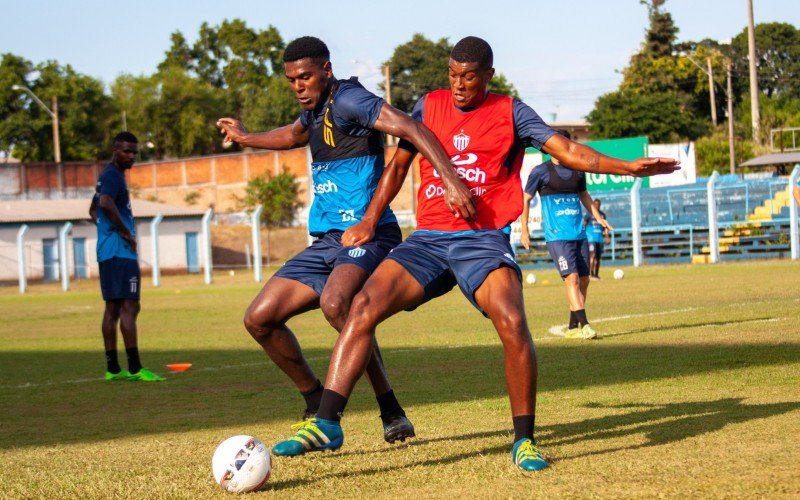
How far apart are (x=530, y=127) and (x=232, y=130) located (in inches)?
96.8

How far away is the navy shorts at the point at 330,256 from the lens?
6898 millimetres

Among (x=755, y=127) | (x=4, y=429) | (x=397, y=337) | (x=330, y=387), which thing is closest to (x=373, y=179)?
(x=330, y=387)

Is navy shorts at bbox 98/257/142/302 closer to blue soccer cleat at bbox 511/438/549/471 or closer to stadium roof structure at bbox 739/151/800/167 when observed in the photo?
blue soccer cleat at bbox 511/438/549/471

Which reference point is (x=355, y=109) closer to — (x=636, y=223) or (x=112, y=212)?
(x=112, y=212)

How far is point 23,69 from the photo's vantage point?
89875mm

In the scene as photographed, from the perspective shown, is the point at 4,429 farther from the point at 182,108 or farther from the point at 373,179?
the point at 182,108

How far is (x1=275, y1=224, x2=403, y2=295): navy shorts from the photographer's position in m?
6.90

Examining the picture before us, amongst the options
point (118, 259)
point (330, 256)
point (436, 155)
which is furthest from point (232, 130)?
point (118, 259)

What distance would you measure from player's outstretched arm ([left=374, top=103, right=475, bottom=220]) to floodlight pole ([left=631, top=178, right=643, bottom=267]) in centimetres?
2825

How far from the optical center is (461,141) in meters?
6.43

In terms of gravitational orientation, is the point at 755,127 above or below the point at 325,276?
above

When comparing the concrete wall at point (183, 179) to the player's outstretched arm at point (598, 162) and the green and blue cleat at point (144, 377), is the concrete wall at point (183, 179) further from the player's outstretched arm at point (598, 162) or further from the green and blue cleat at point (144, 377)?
the player's outstretched arm at point (598, 162)

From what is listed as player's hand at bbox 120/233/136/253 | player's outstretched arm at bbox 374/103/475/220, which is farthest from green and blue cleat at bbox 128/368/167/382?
player's outstretched arm at bbox 374/103/475/220

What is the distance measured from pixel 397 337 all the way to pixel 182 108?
8314cm
